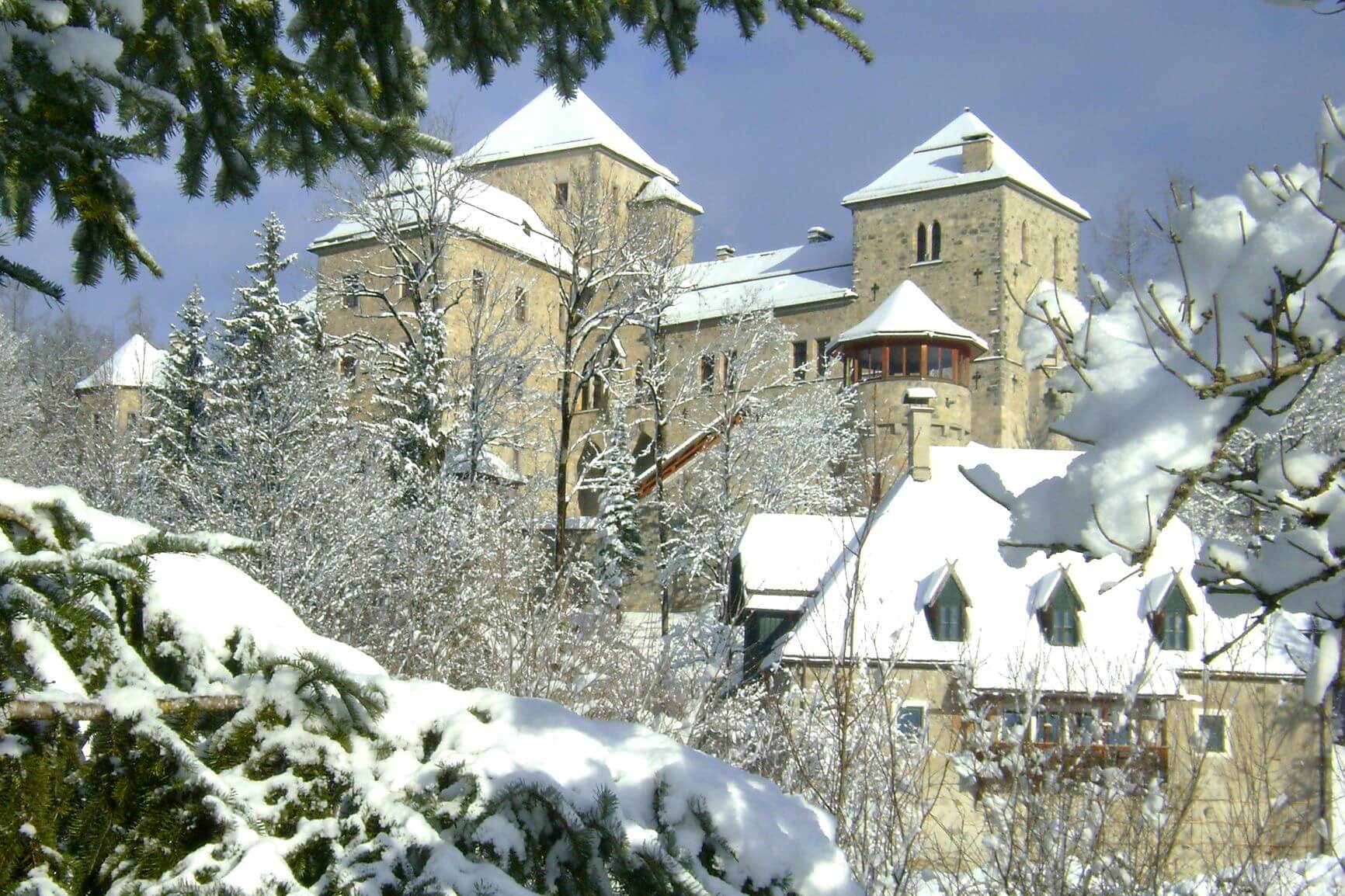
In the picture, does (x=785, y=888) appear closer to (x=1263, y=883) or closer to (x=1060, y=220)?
(x=1263, y=883)

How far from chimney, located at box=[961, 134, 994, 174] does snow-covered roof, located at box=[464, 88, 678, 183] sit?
1514 centimetres

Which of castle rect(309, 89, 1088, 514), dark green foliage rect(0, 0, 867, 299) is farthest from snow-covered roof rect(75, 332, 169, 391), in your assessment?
dark green foliage rect(0, 0, 867, 299)

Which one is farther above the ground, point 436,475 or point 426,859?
point 436,475

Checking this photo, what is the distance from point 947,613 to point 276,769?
1860cm

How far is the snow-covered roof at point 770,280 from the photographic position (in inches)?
1978

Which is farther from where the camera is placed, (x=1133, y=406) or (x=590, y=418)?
(x=590, y=418)

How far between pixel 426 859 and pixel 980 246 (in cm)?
4776

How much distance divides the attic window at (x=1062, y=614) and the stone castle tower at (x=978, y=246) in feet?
84.0

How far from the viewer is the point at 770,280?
51969 millimetres

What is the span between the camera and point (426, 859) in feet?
9.01

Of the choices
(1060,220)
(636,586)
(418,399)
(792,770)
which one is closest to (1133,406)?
(792,770)

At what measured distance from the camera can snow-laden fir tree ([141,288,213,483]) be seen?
98.9ft

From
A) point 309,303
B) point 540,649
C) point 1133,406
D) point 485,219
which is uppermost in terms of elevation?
point 485,219

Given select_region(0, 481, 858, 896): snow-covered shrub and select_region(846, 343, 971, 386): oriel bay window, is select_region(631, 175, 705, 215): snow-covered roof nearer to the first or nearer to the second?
select_region(846, 343, 971, 386): oriel bay window
